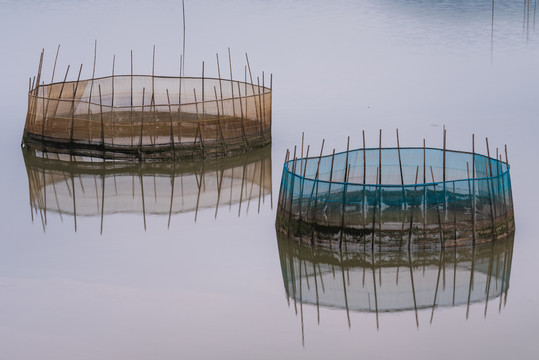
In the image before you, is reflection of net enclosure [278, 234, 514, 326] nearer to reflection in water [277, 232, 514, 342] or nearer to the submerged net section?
reflection in water [277, 232, 514, 342]

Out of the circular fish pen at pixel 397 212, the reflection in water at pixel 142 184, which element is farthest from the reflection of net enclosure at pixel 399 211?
the reflection in water at pixel 142 184

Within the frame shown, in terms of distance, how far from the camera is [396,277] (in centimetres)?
1439

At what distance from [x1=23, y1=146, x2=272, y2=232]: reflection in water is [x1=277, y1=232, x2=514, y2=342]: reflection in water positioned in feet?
10.2

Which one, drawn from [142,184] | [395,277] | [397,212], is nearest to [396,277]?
[395,277]

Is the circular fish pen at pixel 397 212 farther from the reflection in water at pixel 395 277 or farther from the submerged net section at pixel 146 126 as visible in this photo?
the submerged net section at pixel 146 126

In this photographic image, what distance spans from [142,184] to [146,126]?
1.55 metres

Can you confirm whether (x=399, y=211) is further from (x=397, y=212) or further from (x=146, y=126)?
(x=146, y=126)

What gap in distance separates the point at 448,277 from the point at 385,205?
129 centimetres

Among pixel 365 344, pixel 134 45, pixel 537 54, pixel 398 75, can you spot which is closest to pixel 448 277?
pixel 365 344

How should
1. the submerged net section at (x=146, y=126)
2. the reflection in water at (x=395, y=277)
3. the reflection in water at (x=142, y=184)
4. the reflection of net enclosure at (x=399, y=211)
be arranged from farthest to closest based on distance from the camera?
the submerged net section at (x=146, y=126)
the reflection in water at (x=142, y=184)
the reflection of net enclosure at (x=399, y=211)
the reflection in water at (x=395, y=277)

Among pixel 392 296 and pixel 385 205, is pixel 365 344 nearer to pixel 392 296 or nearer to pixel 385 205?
pixel 392 296

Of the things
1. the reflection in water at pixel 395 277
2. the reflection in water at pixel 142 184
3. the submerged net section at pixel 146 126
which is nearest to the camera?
the reflection in water at pixel 395 277

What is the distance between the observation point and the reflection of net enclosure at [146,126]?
65.0 ft

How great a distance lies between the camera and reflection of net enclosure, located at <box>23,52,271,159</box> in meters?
19.8
